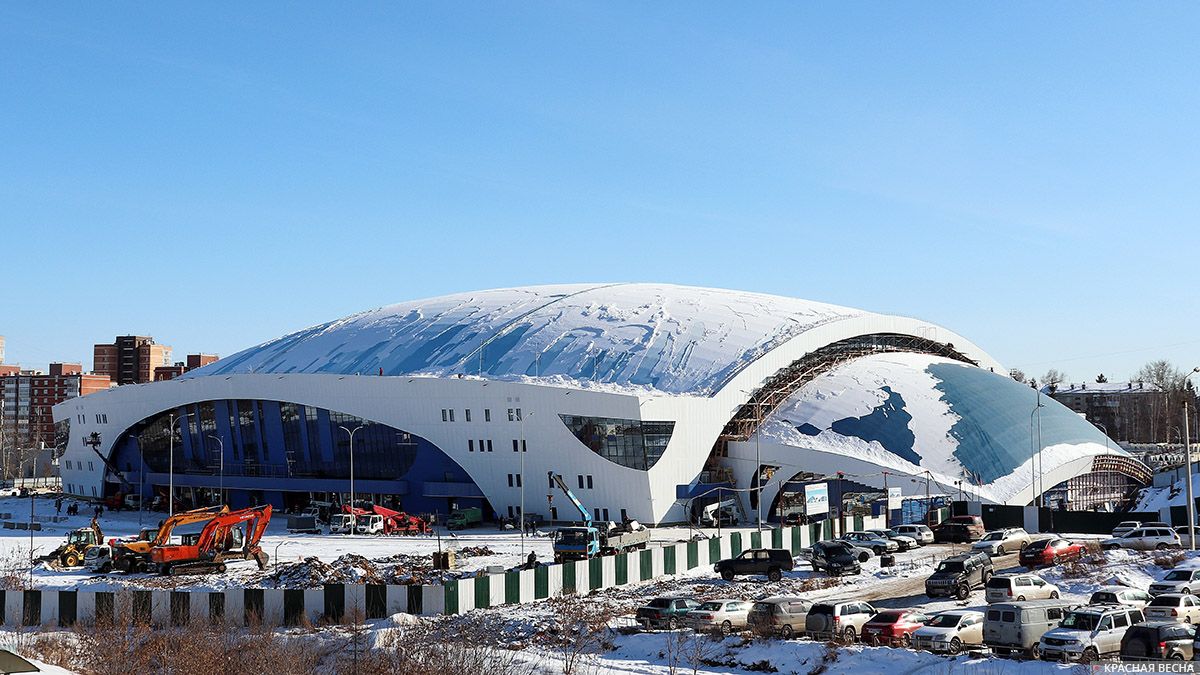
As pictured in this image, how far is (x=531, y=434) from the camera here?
69.1 meters

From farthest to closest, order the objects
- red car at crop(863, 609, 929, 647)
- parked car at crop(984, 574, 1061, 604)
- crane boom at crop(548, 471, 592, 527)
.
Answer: crane boom at crop(548, 471, 592, 527) < parked car at crop(984, 574, 1061, 604) < red car at crop(863, 609, 929, 647)

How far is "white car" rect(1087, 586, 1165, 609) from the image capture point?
96.5ft

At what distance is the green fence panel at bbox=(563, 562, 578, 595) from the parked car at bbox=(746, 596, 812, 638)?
960 cm

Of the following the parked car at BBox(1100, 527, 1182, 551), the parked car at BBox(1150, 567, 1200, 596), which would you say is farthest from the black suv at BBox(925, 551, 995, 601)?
the parked car at BBox(1100, 527, 1182, 551)

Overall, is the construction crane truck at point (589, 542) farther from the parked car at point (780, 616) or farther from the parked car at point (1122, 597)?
the parked car at point (1122, 597)

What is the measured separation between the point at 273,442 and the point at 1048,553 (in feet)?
179

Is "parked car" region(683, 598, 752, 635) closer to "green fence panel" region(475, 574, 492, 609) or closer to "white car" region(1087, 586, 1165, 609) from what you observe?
"green fence panel" region(475, 574, 492, 609)

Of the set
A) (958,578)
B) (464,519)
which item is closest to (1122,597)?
(958,578)

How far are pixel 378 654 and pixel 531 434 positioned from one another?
42.6m

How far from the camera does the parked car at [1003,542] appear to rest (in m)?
44.2

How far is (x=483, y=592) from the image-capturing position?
36719 millimetres

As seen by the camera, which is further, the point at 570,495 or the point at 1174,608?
the point at 570,495

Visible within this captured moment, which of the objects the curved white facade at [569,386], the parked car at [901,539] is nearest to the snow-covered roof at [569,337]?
the curved white facade at [569,386]

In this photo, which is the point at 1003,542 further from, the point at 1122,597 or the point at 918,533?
the point at 1122,597
